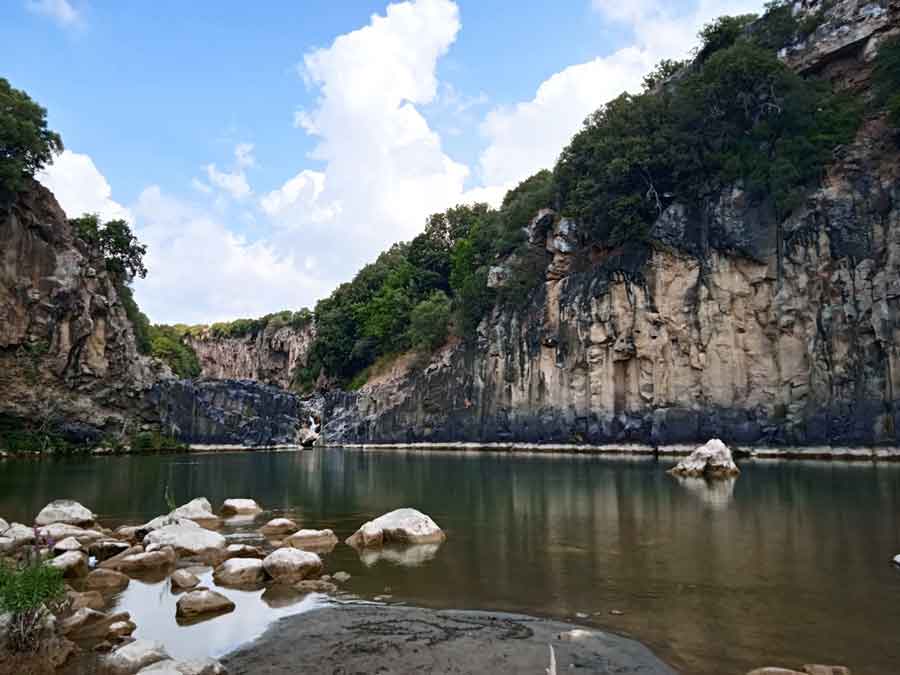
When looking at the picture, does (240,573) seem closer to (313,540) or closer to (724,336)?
(313,540)

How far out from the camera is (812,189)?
41969 millimetres

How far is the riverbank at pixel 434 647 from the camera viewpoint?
23.3ft

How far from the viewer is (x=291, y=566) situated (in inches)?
453

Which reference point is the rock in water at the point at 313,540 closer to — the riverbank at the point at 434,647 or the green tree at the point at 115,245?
the riverbank at the point at 434,647

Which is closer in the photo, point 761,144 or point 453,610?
point 453,610

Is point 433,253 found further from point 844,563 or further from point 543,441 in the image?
point 844,563

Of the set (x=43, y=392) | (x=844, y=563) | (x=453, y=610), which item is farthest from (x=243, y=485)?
(x=43, y=392)

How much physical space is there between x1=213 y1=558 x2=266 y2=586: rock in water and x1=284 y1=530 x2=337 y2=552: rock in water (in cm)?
261

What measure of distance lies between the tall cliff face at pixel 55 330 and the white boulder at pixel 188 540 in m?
43.1

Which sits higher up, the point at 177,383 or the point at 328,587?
the point at 177,383

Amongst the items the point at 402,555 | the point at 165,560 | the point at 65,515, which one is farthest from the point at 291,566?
the point at 65,515

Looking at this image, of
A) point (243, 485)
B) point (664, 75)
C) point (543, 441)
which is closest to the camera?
point (243, 485)

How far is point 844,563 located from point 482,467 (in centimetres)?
2804

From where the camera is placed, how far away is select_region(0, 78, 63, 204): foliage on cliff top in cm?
4722
